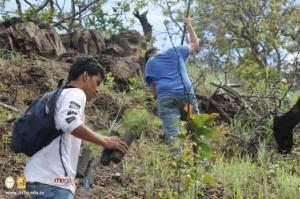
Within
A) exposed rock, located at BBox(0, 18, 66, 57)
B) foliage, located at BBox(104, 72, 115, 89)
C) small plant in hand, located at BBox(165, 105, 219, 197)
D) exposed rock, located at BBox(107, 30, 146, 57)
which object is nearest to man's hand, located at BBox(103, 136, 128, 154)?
small plant in hand, located at BBox(165, 105, 219, 197)

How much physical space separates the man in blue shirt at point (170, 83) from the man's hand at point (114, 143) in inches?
132

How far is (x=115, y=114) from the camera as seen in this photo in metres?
9.92

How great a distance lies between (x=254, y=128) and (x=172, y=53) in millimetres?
2058

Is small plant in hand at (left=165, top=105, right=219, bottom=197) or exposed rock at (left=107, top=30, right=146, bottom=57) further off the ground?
exposed rock at (left=107, top=30, right=146, bottom=57)

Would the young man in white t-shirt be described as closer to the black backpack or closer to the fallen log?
the black backpack

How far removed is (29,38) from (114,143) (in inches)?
296

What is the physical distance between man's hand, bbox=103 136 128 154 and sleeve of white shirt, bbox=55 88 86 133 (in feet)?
0.88

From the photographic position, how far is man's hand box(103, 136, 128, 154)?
412 cm

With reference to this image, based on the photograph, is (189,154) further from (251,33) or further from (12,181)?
(251,33)

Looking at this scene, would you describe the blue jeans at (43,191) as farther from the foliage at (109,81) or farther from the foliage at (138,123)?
the foliage at (109,81)

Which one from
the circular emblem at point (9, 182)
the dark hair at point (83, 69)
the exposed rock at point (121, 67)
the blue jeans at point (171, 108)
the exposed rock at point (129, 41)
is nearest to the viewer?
the dark hair at point (83, 69)

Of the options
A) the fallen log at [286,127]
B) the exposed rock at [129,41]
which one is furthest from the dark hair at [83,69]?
the exposed rock at [129,41]

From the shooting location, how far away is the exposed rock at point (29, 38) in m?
11.2

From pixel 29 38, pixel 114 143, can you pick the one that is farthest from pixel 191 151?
pixel 29 38
